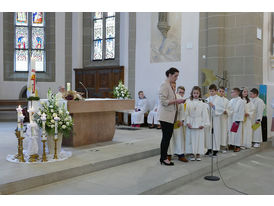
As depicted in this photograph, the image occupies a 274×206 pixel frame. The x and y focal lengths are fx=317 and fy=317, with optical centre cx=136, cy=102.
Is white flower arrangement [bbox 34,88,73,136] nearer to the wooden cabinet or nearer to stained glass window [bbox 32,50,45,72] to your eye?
the wooden cabinet

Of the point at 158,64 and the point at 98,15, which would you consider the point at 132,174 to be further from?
the point at 98,15

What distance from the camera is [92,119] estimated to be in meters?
6.76

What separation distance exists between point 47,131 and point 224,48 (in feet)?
20.3

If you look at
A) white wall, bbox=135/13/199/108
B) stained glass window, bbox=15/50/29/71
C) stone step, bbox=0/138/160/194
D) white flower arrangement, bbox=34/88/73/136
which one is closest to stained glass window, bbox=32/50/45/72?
stained glass window, bbox=15/50/29/71

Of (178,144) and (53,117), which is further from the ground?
(53,117)

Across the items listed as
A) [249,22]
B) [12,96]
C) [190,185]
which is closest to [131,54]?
[249,22]

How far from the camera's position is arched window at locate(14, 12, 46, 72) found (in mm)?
13117

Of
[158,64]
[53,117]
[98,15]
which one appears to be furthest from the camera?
[98,15]

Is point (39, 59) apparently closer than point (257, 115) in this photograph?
No

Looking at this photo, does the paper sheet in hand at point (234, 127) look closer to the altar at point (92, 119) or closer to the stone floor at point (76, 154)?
the stone floor at point (76, 154)

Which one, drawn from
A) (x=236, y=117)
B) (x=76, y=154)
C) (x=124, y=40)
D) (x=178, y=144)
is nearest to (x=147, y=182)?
(x=178, y=144)

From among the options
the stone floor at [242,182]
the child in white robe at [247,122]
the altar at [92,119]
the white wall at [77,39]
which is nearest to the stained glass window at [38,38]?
the white wall at [77,39]

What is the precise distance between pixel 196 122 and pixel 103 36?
8.18 metres

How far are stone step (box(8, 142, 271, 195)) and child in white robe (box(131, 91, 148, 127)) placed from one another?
4.52 meters
